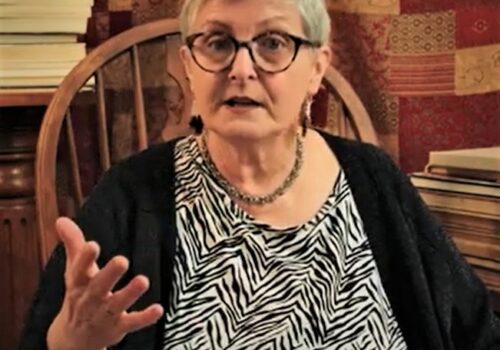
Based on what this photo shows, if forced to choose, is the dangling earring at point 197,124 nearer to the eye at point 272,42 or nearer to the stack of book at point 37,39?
the eye at point 272,42

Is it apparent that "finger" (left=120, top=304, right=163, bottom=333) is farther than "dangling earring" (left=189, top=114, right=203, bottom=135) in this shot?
No

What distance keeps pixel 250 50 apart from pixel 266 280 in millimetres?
319

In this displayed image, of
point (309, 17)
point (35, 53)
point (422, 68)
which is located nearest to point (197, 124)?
point (309, 17)

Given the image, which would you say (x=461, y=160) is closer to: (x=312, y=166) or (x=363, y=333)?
(x=312, y=166)

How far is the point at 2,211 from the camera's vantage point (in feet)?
5.36

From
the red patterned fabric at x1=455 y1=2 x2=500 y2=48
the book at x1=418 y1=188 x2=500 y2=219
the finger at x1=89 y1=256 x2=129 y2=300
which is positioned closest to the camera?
the finger at x1=89 y1=256 x2=129 y2=300

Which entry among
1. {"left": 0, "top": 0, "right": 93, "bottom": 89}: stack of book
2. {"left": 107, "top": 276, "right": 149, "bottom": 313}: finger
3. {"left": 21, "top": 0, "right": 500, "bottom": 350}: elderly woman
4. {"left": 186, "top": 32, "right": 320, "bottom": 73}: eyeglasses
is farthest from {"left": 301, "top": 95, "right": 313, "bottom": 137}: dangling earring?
{"left": 107, "top": 276, "right": 149, "bottom": 313}: finger

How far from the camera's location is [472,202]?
1.55 meters

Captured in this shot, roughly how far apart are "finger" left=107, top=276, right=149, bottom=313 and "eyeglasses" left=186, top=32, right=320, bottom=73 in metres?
0.44

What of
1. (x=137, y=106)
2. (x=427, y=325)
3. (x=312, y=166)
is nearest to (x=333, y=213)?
(x=312, y=166)

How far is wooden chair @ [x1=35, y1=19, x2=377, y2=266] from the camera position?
1440 mm

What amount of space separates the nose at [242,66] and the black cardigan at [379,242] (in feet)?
0.62

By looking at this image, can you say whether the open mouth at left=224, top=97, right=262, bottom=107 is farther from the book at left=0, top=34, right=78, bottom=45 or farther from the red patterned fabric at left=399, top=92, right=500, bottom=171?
the red patterned fabric at left=399, top=92, right=500, bottom=171

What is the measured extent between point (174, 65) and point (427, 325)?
66 centimetres
